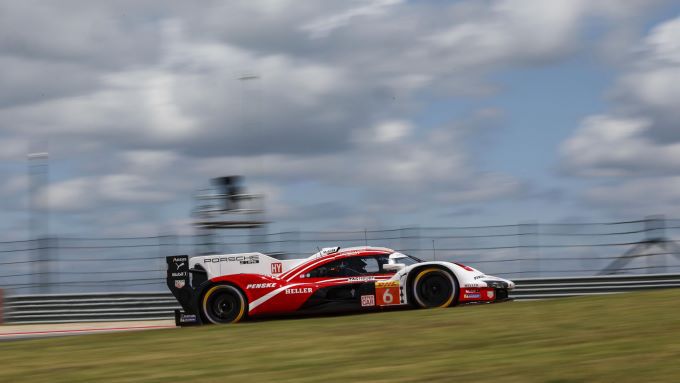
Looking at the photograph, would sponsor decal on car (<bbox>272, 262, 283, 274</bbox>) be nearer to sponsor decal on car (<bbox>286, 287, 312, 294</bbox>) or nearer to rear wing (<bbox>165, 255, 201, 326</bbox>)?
sponsor decal on car (<bbox>286, 287, 312, 294</bbox>)

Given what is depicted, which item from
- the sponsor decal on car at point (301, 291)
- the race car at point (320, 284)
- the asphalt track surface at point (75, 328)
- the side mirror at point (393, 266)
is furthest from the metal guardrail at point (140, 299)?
the sponsor decal on car at point (301, 291)

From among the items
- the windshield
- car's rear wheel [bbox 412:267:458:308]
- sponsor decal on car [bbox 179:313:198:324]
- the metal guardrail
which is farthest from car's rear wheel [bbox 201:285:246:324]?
the metal guardrail

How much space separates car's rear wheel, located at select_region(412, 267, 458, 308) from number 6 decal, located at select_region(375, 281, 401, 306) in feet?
0.92

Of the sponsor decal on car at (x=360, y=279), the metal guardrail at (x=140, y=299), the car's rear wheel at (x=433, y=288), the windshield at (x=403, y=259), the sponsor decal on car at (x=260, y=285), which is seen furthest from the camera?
the metal guardrail at (x=140, y=299)

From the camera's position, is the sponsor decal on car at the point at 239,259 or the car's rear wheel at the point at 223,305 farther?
the sponsor decal on car at the point at 239,259

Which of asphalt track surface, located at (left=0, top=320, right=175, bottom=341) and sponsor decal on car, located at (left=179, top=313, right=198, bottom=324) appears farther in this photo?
asphalt track surface, located at (left=0, top=320, right=175, bottom=341)

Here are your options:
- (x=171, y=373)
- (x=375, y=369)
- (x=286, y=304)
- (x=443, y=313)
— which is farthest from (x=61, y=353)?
(x=286, y=304)

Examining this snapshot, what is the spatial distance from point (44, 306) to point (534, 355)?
14.5 meters

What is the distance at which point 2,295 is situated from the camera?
1959 cm

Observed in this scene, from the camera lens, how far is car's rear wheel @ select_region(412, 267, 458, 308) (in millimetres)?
13664

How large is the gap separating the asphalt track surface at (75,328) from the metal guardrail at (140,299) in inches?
7.0

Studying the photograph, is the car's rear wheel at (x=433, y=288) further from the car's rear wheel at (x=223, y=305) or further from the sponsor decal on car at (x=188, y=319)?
the sponsor decal on car at (x=188, y=319)

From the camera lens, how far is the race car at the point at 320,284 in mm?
13758

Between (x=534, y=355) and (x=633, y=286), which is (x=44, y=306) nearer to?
(x=633, y=286)
